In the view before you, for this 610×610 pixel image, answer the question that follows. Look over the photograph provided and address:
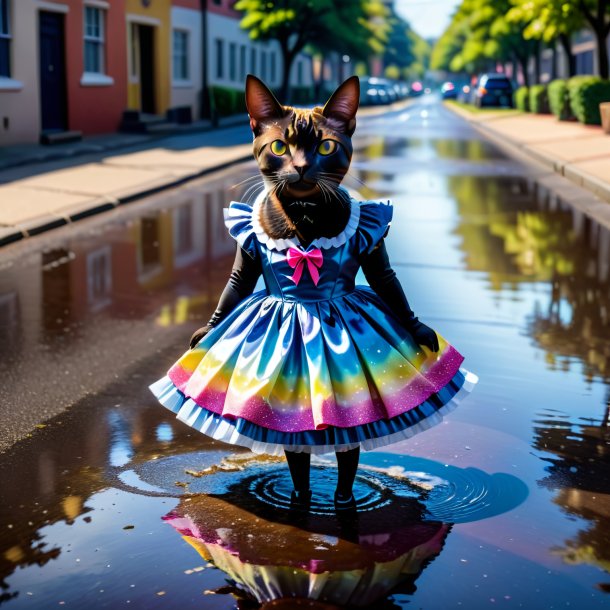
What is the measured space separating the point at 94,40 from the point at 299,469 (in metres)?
25.3

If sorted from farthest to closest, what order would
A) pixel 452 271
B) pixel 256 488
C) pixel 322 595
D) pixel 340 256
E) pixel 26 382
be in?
pixel 452 271
pixel 26 382
pixel 256 488
pixel 340 256
pixel 322 595

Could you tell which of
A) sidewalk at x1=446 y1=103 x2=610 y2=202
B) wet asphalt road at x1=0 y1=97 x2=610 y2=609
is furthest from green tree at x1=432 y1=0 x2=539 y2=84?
wet asphalt road at x1=0 y1=97 x2=610 y2=609

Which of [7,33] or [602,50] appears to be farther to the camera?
[602,50]

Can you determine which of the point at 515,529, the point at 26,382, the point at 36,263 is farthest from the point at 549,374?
the point at 36,263

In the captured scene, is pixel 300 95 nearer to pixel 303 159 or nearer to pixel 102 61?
pixel 102 61

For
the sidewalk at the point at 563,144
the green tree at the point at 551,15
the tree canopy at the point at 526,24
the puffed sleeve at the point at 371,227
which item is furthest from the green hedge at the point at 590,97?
the puffed sleeve at the point at 371,227

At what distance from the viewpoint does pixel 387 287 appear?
4168 millimetres

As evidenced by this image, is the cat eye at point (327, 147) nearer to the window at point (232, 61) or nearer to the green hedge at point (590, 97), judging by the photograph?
the green hedge at point (590, 97)

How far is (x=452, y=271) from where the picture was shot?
1004cm

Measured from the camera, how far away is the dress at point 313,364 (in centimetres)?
387

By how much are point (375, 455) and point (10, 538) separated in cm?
167

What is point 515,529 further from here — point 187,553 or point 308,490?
point 187,553

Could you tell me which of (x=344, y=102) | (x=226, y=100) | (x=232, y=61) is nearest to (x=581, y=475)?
(x=344, y=102)

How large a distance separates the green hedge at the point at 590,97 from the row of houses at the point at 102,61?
448 inches
